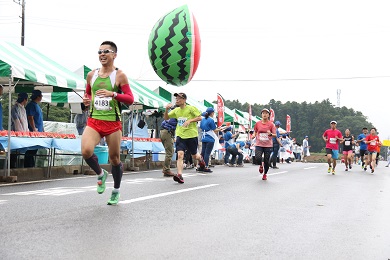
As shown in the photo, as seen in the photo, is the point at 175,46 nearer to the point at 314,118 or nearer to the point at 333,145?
the point at 333,145

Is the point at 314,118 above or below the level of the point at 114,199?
A: above

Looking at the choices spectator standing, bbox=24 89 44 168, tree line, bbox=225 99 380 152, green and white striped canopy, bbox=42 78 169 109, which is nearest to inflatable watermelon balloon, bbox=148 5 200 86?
spectator standing, bbox=24 89 44 168

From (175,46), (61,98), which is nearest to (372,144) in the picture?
(61,98)

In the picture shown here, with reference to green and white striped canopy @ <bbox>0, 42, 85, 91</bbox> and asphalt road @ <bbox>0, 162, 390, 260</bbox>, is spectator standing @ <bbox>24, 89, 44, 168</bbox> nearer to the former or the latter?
green and white striped canopy @ <bbox>0, 42, 85, 91</bbox>

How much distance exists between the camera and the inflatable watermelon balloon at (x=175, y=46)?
1270cm

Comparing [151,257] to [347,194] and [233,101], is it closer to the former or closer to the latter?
[347,194]

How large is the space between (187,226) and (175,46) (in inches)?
291

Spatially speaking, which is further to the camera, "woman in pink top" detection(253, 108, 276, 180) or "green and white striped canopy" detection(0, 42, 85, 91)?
"woman in pink top" detection(253, 108, 276, 180)

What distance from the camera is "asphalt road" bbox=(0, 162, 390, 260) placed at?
459 cm

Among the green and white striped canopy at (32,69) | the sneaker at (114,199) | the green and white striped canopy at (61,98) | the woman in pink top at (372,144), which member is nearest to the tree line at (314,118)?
the woman in pink top at (372,144)

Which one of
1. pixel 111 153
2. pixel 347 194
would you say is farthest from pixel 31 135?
pixel 347 194

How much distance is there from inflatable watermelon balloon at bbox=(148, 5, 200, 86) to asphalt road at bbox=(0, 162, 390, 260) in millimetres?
4008

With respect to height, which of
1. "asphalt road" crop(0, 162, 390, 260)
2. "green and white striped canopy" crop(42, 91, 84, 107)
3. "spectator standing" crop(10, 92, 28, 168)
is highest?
"green and white striped canopy" crop(42, 91, 84, 107)

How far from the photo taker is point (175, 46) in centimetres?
1267
